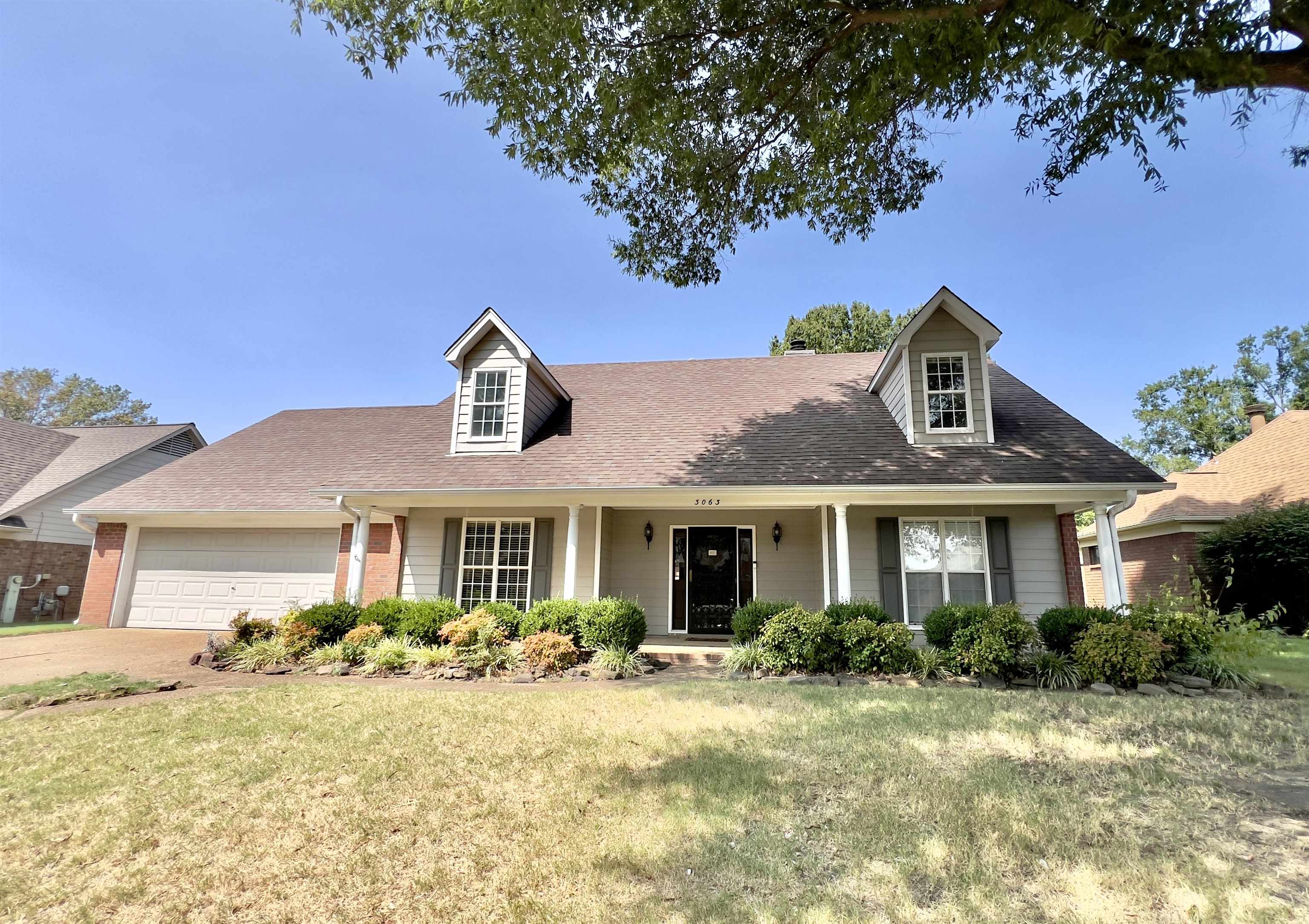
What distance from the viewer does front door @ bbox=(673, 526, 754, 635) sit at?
39.2ft

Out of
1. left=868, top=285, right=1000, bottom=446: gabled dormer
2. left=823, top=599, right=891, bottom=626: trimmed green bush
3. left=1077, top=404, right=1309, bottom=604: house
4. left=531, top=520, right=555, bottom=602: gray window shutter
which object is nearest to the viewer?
left=823, top=599, right=891, bottom=626: trimmed green bush

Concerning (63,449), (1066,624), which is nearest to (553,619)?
(1066,624)

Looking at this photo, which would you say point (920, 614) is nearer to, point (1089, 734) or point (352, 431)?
point (1089, 734)

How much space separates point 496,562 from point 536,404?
3.47 m

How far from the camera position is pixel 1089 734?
5449mm

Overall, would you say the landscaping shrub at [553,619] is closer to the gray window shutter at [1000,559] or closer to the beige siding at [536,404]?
the beige siding at [536,404]

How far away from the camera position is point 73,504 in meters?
16.6

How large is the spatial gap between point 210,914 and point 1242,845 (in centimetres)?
542

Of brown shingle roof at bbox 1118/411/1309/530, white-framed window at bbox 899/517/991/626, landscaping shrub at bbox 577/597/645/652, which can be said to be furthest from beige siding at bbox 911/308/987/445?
brown shingle roof at bbox 1118/411/1309/530

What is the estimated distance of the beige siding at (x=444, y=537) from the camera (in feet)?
38.5

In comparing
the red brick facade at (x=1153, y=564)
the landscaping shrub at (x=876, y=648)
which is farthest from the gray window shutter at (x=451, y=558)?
the red brick facade at (x=1153, y=564)

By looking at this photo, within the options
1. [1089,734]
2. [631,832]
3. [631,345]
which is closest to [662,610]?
[1089,734]

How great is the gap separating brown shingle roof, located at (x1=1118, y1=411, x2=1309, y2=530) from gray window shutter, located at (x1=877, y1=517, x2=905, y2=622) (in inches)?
365

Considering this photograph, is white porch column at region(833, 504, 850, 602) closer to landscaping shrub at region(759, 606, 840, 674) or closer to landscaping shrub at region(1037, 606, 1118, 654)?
landscaping shrub at region(759, 606, 840, 674)
